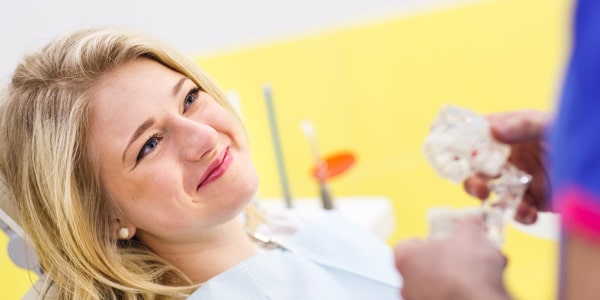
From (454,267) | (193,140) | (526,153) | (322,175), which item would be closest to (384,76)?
→ (322,175)

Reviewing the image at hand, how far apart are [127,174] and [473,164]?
0.49 meters

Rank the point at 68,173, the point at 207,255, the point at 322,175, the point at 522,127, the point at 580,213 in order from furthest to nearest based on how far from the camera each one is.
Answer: the point at 322,175 → the point at 207,255 → the point at 68,173 → the point at 522,127 → the point at 580,213

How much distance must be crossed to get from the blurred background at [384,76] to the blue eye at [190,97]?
709mm

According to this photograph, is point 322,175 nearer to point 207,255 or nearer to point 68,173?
point 207,255

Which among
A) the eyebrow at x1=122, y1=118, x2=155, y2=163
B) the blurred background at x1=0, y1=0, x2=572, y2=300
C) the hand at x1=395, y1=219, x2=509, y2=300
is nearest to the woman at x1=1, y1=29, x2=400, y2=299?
the eyebrow at x1=122, y1=118, x2=155, y2=163

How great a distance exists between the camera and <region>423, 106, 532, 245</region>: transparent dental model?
2.19ft

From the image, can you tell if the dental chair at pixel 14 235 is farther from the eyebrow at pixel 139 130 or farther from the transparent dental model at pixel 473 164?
the transparent dental model at pixel 473 164

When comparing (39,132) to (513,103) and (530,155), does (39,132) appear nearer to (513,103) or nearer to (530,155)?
(530,155)

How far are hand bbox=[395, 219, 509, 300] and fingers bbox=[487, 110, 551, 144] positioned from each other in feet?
0.56

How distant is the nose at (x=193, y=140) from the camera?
92 centimetres

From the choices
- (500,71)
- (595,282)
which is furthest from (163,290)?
(500,71)

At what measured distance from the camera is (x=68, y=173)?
91 centimetres

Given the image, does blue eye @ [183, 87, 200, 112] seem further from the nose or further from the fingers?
the fingers

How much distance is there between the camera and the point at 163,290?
947 millimetres
